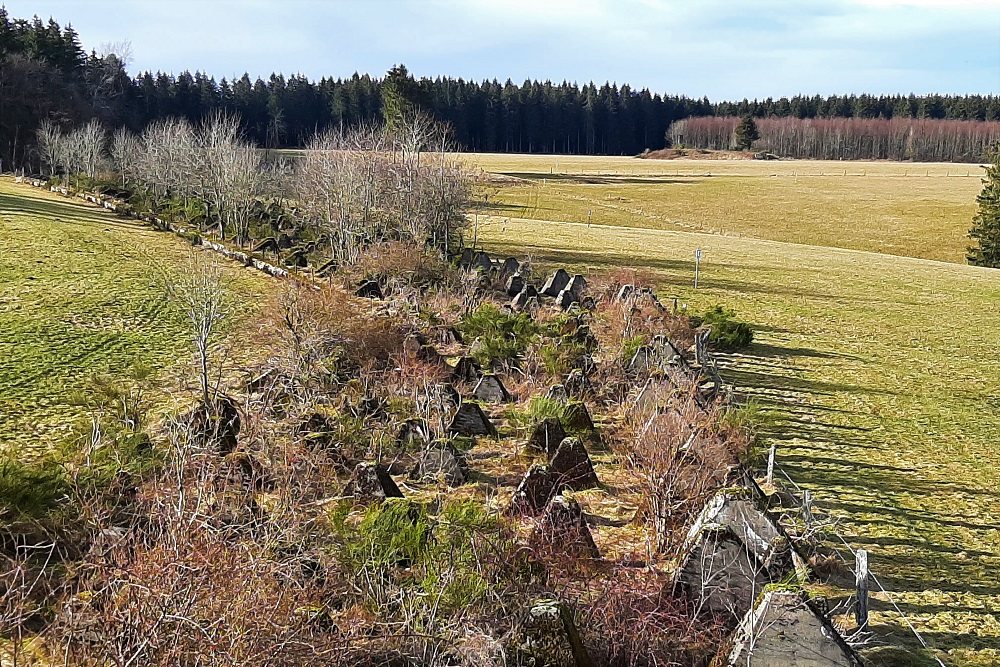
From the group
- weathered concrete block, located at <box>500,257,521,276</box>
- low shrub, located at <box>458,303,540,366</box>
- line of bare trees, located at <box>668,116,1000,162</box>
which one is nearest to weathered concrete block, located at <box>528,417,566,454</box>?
low shrub, located at <box>458,303,540,366</box>

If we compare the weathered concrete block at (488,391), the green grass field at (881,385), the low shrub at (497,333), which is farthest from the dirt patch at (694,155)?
the weathered concrete block at (488,391)

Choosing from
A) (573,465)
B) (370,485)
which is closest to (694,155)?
(573,465)

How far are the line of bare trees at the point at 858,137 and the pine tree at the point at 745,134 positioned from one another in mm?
4336

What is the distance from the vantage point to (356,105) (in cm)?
11075

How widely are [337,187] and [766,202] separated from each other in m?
48.4

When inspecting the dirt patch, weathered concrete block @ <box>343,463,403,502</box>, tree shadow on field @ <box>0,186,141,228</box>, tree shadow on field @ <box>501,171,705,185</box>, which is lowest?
weathered concrete block @ <box>343,463,403,502</box>

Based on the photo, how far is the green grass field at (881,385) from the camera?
8.21 metres

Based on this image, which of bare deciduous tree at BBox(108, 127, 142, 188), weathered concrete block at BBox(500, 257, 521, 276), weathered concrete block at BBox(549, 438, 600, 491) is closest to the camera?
weathered concrete block at BBox(549, 438, 600, 491)

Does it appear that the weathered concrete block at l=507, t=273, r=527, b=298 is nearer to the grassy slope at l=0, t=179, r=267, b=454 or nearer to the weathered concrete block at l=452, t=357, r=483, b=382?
the grassy slope at l=0, t=179, r=267, b=454

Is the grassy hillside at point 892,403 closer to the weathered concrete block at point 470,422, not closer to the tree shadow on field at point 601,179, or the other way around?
the weathered concrete block at point 470,422

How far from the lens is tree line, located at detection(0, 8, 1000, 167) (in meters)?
64.8

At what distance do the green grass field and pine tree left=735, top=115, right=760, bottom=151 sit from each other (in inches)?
3376

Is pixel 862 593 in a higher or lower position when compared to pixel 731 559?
lower

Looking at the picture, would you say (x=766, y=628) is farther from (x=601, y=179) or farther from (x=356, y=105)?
(x=356, y=105)
